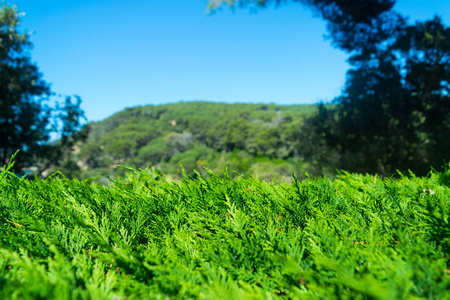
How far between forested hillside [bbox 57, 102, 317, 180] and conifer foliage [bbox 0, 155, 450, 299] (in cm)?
7282

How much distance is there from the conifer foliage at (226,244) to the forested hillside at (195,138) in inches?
2867

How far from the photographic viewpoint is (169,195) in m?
1.61

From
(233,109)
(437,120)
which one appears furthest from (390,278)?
(233,109)

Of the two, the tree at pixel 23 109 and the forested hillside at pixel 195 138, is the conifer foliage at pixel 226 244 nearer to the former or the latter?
the tree at pixel 23 109

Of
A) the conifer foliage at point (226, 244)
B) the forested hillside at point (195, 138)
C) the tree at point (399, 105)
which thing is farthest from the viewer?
the forested hillside at point (195, 138)

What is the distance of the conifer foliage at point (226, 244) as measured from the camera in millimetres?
711

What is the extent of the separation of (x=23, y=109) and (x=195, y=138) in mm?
95168

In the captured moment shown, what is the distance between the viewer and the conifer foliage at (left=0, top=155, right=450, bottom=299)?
711mm

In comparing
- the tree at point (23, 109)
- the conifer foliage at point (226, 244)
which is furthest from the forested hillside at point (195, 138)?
the conifer foliage at point (226, 244)

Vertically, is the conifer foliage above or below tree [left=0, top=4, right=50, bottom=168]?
below

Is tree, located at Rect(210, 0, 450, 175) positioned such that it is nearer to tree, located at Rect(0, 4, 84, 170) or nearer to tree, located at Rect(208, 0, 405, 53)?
tree, located at Rect(208, 0, 405, 53)

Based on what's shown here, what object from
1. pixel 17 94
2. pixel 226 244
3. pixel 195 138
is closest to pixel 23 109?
pixel 17 94

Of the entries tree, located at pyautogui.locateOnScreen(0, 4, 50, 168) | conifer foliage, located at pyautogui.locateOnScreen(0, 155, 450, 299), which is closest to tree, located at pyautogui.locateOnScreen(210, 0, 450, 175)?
conifer foliage, located at pyautogui.locateOnScreen(0, 155, 450, 299)

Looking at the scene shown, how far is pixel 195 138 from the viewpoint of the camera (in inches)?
4555
